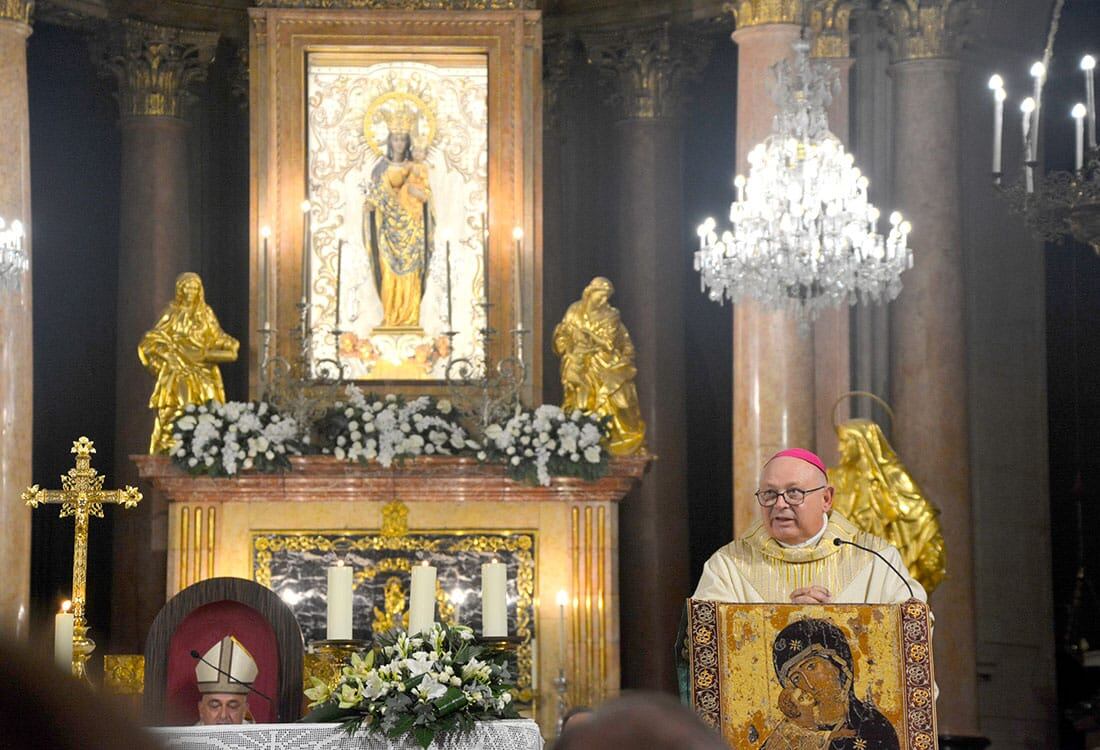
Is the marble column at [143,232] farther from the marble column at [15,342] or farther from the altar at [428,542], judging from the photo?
the altar at [428,542]

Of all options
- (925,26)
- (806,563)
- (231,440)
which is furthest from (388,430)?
(806,563)

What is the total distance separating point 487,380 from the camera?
10961 mm

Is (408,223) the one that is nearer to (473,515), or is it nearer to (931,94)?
(473,515)

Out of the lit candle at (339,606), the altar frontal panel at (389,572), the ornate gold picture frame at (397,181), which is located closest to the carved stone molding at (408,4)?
the ornate gold picture frame at (397,181)

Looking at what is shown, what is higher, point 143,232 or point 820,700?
point 143,232

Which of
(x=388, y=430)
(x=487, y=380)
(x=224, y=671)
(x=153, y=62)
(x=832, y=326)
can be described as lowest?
(x=224, y=671)

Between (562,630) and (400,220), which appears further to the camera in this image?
(400,220)

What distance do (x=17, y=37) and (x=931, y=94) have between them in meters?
6.29

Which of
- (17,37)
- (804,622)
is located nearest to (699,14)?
(17,37)

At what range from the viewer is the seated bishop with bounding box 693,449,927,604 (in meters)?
5.17

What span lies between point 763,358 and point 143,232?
5631 mm

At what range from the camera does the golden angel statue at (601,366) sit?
11039 millimetres

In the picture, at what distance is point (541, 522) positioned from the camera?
10453mm

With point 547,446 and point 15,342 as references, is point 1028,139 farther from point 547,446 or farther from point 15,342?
point 15,342
